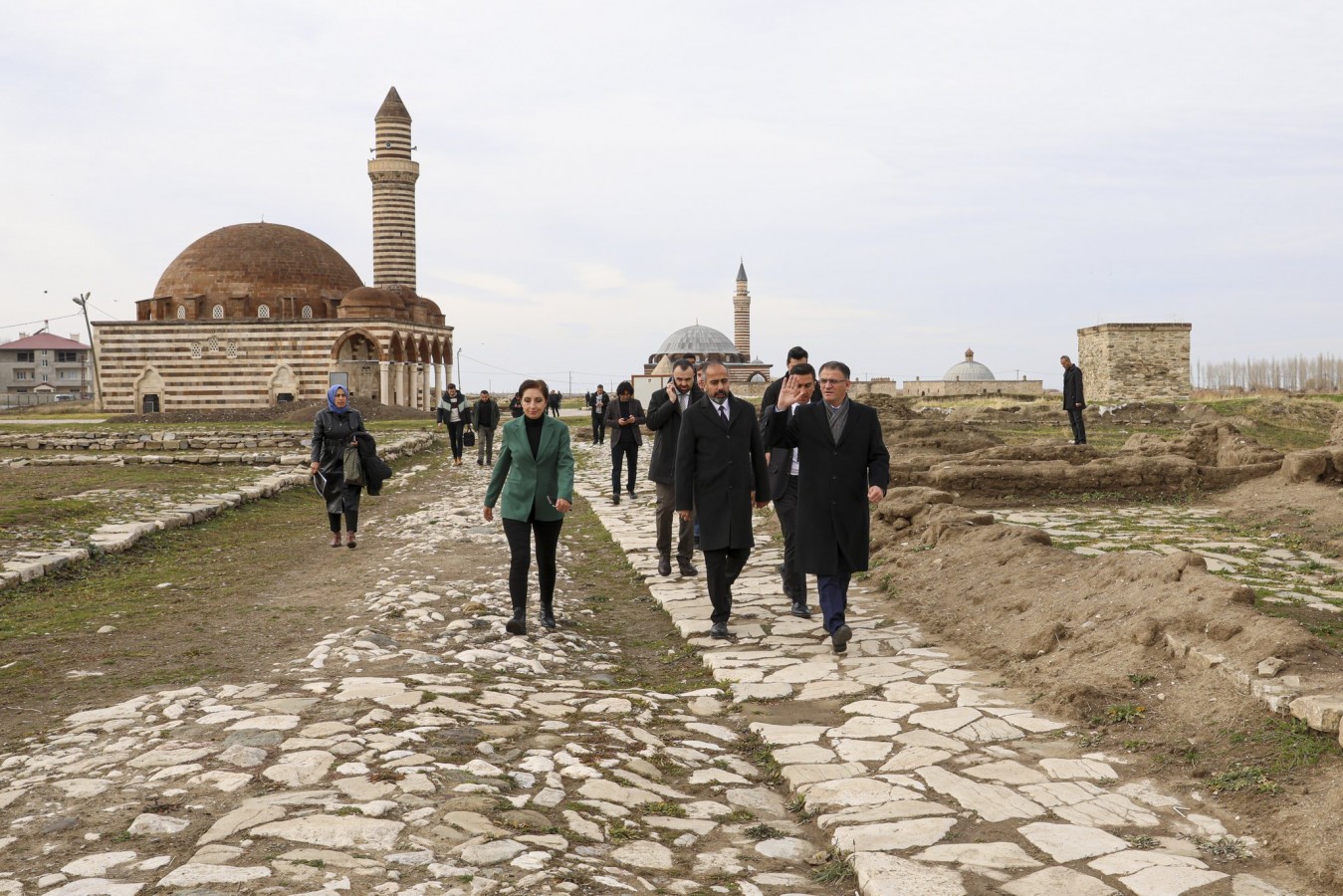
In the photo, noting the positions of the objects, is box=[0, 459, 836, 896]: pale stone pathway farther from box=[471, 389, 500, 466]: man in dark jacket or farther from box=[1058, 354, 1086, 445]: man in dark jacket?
box=[1058, 354, 1086, 445]: man in dark jacket

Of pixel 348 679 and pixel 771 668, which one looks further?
pixel 771 668

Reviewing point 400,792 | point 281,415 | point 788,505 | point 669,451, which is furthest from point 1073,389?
point 281,415

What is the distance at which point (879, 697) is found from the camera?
5.28 m

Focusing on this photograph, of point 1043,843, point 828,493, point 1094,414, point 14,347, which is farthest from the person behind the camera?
point 14,347

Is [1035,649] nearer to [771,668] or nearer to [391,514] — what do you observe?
[771,668]

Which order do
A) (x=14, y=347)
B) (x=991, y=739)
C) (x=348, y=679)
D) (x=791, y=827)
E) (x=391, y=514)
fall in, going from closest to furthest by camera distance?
(x=791, y=827) → (x=991, y=739) → (x=348, y=679) → (x=391, y=514) → (x=14, y=347)

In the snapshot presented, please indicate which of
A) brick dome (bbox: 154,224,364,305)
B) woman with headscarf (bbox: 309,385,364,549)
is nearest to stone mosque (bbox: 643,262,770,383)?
brick dome (bbox: 154,224,364,305)

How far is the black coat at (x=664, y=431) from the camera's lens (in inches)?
334

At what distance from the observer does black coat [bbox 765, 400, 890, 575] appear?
241 inches

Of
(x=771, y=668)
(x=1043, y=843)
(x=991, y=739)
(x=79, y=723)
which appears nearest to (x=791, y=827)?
(x=1043, y=843)

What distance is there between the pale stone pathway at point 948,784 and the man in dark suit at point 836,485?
391 mm

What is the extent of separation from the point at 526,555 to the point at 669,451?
94.7 inches

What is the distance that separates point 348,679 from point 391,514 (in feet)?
26.5

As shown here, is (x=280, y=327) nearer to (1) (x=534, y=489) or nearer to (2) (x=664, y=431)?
(2) (x=664, y=431)
